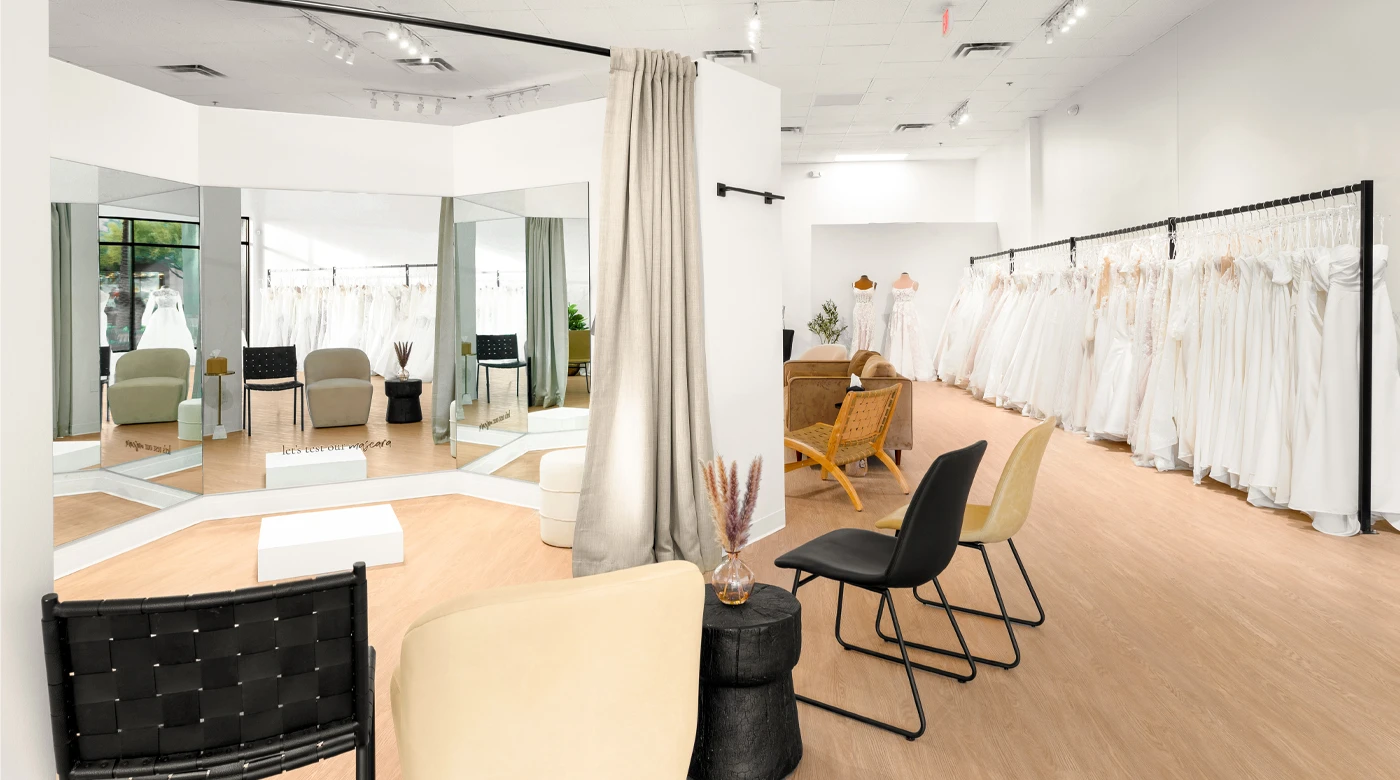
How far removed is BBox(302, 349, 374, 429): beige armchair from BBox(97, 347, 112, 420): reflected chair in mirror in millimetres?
1152

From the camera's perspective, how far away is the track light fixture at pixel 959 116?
31.6 ft

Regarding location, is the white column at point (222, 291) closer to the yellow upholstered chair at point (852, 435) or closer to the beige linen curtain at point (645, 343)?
the beige linen curtain at point (645, 343)

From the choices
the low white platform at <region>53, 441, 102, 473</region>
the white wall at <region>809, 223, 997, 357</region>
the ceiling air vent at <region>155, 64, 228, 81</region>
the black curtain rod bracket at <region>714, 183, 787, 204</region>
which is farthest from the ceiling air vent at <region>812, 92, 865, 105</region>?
the low white platform at <region>53, 441, 102, 473</region>

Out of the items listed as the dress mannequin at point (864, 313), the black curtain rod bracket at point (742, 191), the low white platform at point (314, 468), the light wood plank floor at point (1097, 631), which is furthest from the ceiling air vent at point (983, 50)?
the low white platform at point (314, 468)

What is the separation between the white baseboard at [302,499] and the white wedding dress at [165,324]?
35.9 inches

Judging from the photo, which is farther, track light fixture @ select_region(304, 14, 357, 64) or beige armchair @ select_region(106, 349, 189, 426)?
track light fixture @ select_region(304, 14, 357, 64)

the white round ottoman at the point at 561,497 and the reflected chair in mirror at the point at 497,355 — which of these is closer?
the white round ottoman at the point at 561,497

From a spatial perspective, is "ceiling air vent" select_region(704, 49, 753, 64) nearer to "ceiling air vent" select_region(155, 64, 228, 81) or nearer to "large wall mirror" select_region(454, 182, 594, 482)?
"large wall mirror" select_region(454, 182, 594, 482)

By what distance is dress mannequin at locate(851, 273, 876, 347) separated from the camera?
41.7 feet

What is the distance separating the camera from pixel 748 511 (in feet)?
7.11

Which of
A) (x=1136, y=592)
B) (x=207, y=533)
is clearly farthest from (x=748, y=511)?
(x=207, y=533)

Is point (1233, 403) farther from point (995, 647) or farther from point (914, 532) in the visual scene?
point (914, 532)

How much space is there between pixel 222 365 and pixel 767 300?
3513mm

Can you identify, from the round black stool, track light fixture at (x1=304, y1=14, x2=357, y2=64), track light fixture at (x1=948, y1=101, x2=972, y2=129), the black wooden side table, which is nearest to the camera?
the round black stool
